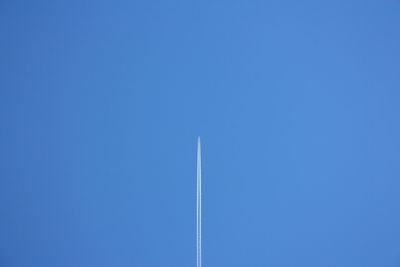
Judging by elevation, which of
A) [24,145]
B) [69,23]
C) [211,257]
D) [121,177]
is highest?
[69,23]

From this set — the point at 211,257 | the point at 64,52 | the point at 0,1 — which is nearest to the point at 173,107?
the point at 64,52

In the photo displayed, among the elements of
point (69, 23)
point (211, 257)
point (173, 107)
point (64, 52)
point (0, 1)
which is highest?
point (0, 1)

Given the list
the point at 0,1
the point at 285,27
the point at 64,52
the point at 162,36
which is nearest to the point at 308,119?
the point at 285,27

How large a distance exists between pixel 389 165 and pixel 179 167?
1.03 metres

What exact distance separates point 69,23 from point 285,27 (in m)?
1.03

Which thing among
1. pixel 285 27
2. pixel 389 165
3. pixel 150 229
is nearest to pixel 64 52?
pixel 150 229

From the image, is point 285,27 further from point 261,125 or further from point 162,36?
point 162,36

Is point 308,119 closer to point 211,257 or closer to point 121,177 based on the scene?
point 211,257

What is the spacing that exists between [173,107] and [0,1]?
98 centimetres

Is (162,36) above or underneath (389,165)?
above

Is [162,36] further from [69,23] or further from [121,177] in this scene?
[121,177]

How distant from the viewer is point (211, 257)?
→ 61.2 inches

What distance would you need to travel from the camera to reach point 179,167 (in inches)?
59.9

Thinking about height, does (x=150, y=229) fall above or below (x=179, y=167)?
below
